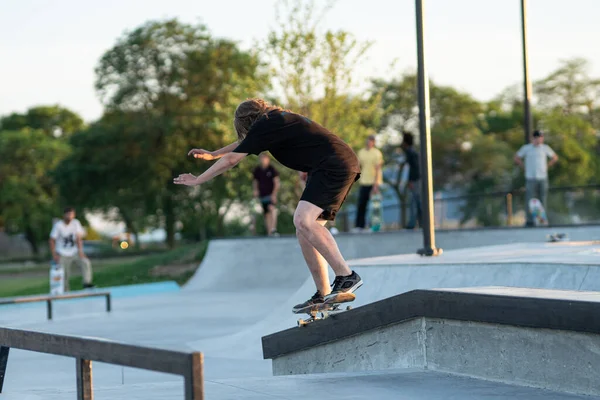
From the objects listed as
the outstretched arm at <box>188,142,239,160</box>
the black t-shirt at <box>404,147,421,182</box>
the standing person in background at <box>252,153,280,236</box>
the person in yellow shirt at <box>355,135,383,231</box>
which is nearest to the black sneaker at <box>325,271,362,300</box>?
the outstretched arm at <box>188,142,239,160</box>

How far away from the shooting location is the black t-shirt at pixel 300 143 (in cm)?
580

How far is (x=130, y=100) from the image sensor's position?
4503 cm

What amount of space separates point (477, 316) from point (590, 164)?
175 feet

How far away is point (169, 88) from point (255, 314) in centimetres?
3313

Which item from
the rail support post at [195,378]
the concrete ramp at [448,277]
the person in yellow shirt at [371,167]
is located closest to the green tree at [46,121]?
the person in yellow shirt at [371,167]

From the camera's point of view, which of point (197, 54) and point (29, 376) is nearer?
point (29, 376)

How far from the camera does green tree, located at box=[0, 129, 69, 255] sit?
63219 millimetres

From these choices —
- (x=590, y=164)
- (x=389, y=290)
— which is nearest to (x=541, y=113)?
(x=590, y=164)

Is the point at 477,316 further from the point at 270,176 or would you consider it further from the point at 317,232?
the point at 270,176

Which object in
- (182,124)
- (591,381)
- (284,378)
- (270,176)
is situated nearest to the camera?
(591,381)

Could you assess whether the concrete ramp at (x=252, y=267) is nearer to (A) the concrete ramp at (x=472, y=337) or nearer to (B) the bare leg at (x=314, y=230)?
(A) the concrete ramp at (x=472, y=337)

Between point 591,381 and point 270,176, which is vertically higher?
point 270,176

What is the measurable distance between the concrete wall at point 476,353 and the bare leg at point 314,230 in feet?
2.49

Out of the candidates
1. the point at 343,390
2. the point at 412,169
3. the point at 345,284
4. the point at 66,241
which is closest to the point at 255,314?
the point at 412,169
